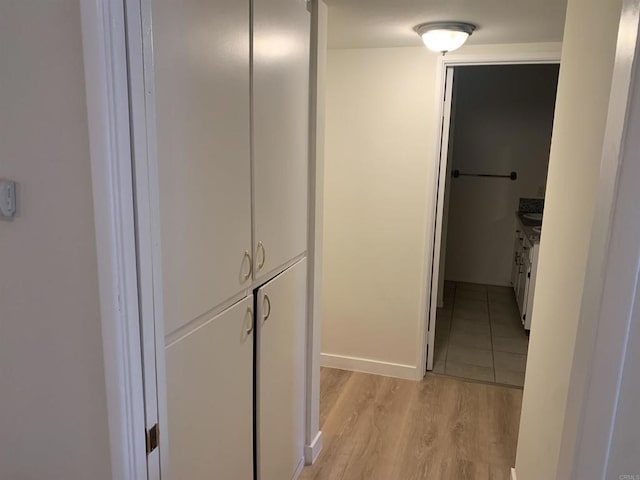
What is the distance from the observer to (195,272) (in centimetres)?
121

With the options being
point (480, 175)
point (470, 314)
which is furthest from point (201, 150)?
point (480, 175)

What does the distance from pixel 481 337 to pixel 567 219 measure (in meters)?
2.64

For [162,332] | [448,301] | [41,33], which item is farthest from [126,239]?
[448,301]

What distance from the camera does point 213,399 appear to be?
137 centimetres

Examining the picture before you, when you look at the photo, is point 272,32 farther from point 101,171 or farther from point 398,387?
point 398,387

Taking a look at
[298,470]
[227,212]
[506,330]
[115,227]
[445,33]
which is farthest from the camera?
[506,330]

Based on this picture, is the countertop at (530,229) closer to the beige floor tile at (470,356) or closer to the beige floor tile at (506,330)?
the beige floor tile at (506,330)

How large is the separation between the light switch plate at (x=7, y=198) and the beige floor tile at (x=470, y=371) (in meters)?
3.03

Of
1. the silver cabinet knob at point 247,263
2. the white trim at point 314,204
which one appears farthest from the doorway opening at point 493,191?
the silver cabinet knob at point 247,263

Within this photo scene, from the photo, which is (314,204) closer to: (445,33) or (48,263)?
(445,33)

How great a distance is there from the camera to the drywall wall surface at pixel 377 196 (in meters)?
2.96

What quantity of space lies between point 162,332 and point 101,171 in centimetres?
38

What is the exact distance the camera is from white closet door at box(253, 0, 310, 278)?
1518 mm

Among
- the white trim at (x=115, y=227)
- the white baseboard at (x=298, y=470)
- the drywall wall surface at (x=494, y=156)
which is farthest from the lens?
the drywall wall surface at (x=494, y=156)
